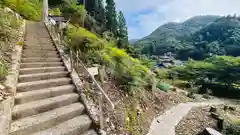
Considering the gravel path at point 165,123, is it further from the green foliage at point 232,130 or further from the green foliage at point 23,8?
the green foliage at point 23,8

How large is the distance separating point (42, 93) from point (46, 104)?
1.20 ft

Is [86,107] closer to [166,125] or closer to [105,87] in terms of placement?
[105,87]

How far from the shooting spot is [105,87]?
17.1 ft

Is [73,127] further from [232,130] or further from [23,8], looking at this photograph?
[23,8]

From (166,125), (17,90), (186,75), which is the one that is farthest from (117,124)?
(186,75)

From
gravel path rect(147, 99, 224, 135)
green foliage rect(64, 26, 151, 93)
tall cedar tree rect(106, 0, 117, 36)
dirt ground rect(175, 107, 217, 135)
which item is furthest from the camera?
tall cedar tree rect(106, 0, 117, 36)

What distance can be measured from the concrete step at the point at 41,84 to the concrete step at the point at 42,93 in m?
0.15

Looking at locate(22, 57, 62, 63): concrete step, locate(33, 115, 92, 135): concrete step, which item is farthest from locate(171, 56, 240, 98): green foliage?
locate(33, 115, 92, 135): concrete step

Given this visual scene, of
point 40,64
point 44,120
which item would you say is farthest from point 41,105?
point 40,64

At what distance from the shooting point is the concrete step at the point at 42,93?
3160 millimetres

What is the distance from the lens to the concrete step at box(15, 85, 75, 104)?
316 centimetres

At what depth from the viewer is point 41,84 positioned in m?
3.77

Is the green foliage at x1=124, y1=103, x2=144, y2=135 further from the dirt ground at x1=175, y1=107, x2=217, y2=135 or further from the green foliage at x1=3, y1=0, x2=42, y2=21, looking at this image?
the green foliage at x1=3, y1=0, x2=42, y2=21

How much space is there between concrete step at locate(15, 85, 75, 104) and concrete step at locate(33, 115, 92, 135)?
783mm
